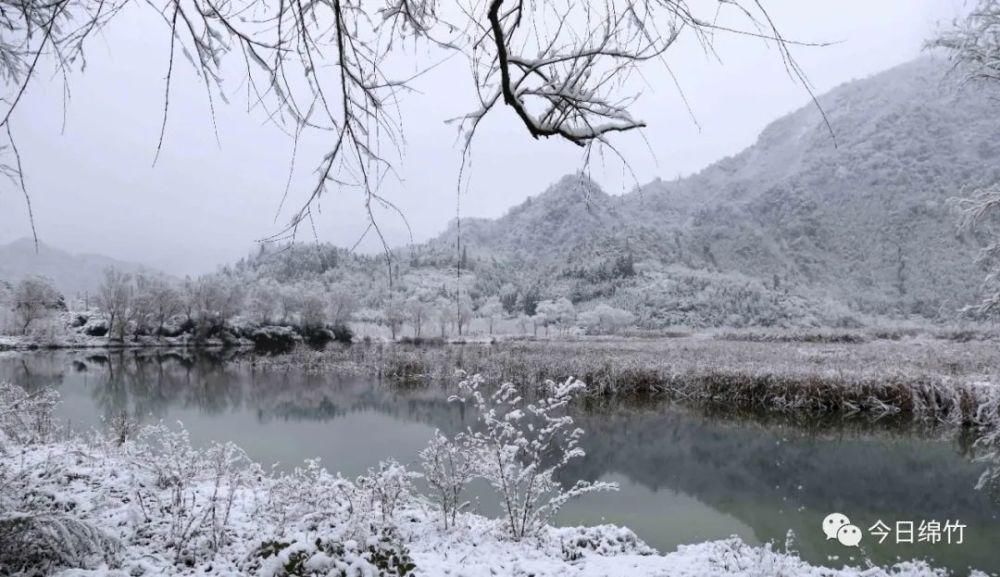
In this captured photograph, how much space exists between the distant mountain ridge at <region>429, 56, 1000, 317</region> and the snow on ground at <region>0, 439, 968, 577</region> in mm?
61441

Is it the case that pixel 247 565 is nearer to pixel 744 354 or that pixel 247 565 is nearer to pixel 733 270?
pixel 744 354

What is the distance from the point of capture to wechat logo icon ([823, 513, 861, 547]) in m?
5.73

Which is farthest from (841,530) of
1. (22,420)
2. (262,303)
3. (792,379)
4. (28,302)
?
(28,302)

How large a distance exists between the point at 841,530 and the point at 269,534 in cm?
609

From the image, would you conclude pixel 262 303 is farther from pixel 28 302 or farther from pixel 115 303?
pixel 28 302

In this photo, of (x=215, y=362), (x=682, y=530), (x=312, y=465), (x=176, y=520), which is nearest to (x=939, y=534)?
(x=682, y=530)

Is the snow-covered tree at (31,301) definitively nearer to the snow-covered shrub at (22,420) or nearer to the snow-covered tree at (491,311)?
the snow-covered shrub at (22,420)

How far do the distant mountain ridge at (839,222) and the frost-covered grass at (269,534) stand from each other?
6146 cm

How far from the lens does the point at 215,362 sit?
26.4 m

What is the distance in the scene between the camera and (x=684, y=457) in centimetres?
949

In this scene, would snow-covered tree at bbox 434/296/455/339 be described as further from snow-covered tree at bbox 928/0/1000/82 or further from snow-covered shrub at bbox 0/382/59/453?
snow-covered tree at bbox 928/0/1000/82

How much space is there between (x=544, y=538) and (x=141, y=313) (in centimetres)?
4368

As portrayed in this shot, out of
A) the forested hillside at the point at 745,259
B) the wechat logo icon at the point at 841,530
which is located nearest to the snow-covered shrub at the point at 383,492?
the wechat logo icon at the point at 841,530

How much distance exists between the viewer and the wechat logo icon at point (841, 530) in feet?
18.8
